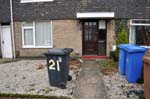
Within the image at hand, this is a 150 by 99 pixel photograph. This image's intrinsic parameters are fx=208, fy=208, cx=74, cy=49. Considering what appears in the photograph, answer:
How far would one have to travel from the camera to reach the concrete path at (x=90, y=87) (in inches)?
251

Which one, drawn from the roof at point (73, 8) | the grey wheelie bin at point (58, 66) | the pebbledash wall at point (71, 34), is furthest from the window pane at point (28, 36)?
the grey wheelie bin at point (58, 66)

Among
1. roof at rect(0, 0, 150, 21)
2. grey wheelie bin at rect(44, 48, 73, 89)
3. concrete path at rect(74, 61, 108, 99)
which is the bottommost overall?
concrete path at rect(74, 61, 108, 99)

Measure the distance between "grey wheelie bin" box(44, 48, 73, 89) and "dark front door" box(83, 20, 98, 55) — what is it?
7004 mm

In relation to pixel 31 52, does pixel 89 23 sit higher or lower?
higher

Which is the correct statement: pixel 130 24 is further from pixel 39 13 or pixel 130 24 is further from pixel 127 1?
pixel 39 13

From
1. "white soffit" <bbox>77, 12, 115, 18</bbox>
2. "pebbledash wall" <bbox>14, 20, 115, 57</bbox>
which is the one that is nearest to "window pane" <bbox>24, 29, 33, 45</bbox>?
"pebbledash wall" <bbox>14, 20, 115, 57</bbox>

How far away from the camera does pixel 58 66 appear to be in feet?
22.5

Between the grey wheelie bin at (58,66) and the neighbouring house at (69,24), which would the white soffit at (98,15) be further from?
the grey wheelie bin at (58,66)

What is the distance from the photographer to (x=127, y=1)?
13.3 m

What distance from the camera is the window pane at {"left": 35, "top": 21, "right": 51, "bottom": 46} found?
14.3 metres

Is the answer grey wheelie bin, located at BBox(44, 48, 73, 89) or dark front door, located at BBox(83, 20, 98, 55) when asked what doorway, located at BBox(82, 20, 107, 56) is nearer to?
dark front door, located at BBox(83, 20, 98, 55)

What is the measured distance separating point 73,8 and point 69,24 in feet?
3.52

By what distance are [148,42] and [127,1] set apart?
2970 mm

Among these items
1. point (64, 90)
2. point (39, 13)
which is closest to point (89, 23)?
point (39, 13)
